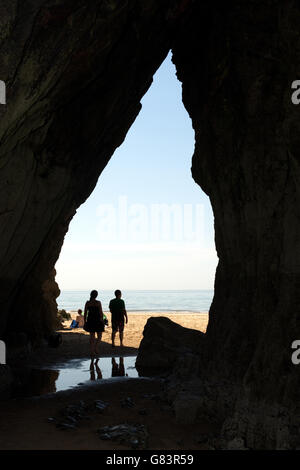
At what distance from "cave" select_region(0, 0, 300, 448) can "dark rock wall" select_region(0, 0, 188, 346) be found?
0.12 ft

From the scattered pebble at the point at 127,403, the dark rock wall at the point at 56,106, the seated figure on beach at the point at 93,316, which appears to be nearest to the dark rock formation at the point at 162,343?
the seated figure on beach at the point at 93,316

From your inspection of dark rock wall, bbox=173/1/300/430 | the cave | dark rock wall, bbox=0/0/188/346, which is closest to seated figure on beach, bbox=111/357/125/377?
the cave

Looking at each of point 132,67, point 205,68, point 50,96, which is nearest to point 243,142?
point 205,68

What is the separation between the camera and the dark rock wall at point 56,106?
8094 mm

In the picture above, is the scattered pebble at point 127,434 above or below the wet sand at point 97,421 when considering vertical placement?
above

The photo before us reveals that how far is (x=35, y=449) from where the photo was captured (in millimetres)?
6402

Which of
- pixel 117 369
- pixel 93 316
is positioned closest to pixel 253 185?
pixel 117 369

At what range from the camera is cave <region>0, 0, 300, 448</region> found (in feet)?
23.8

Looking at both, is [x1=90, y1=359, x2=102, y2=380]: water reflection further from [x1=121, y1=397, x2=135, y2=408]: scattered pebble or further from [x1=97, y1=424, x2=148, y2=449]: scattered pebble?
[x1=97, y1=424, x2=148, y2=449]: scattered pebble

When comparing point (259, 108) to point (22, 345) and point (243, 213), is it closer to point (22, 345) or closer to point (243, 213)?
point (243, 213)

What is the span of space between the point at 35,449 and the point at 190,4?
10.4m

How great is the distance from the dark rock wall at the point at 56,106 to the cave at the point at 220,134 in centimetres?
4

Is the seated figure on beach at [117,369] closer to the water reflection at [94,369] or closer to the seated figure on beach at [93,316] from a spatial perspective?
the water reflection at [94,369]

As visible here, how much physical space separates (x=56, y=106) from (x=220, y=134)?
3970 mm
